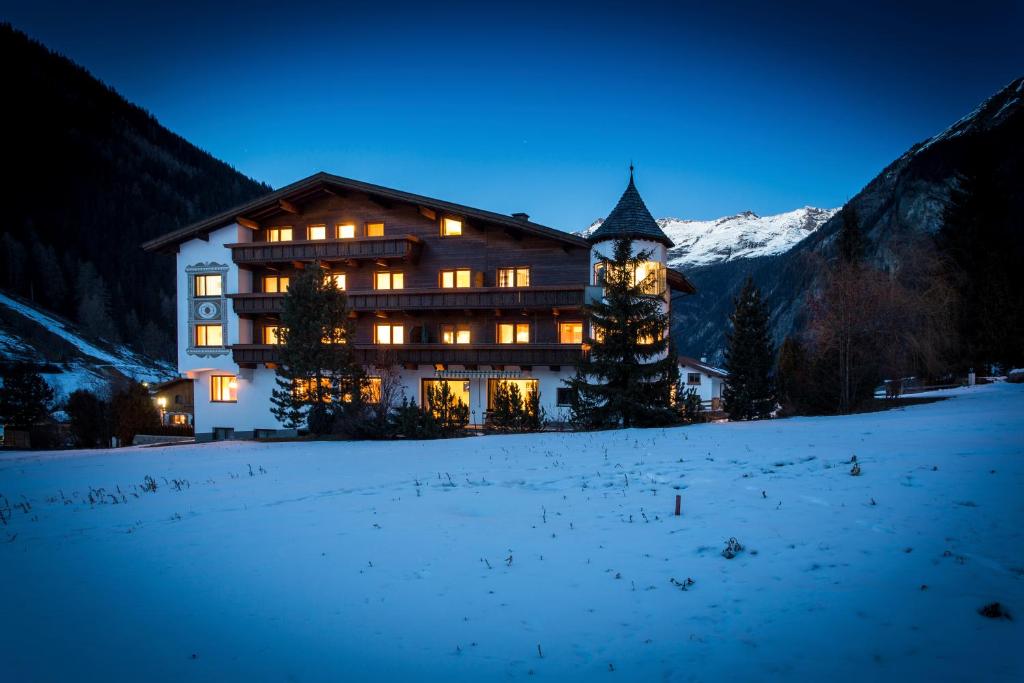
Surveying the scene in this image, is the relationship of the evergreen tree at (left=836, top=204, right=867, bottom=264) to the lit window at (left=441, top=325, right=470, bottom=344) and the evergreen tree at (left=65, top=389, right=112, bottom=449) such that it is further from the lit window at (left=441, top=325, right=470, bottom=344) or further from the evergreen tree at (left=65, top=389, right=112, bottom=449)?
the evergreen tree at (left=65, top=389, right=112, bottom=449)

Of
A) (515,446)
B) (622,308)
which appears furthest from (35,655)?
(622,308)

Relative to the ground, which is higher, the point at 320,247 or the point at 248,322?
the point at 320,247

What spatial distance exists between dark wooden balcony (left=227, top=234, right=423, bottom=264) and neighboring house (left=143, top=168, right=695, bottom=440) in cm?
8

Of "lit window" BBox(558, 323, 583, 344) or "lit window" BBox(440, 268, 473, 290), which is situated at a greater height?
"lit window" BBox(440, 268, 473, 290)

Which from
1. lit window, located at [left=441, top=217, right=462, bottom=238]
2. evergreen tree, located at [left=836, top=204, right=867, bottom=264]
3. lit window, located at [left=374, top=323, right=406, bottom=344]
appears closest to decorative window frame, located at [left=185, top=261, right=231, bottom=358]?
lit window, located at [left=374, top=323, right=406, bottom=344]

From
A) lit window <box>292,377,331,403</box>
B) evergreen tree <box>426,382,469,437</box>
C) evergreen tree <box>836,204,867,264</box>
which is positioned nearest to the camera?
evergreen tree <box>426,382,469,437</box>

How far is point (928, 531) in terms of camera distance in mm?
6137

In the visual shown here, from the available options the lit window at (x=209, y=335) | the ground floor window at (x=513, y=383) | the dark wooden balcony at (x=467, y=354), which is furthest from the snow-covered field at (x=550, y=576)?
the lit window at (x=209, y=335)

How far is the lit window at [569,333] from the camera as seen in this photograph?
31578 mm

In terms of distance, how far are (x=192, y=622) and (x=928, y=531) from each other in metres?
8.34

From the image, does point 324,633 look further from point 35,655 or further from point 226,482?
point 226,482

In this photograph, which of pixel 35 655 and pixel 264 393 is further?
pixel 264 393

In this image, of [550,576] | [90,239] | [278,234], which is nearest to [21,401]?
[278,234]

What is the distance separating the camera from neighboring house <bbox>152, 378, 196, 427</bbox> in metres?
48.1
